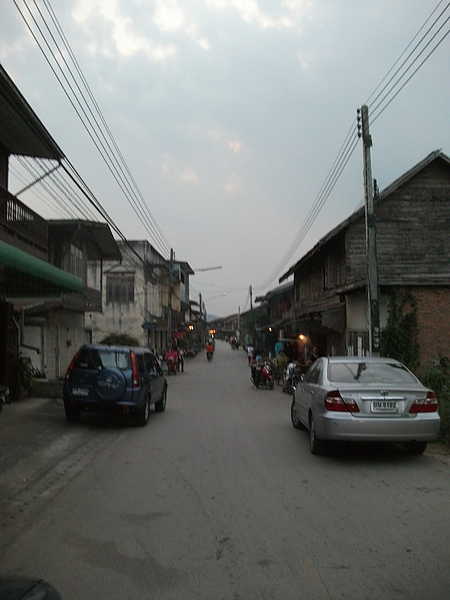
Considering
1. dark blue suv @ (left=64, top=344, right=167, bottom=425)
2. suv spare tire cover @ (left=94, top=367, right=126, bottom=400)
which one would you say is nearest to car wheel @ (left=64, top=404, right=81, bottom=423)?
dark blue suv @ (left=64, top=344, right=167, bottom=425)

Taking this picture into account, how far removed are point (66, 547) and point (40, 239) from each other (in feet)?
39.3

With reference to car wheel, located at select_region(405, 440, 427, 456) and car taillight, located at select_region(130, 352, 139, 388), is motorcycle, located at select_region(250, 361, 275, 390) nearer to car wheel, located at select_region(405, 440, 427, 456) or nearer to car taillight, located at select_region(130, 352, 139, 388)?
car taillight, located at select_region(130, 352, 139, 388)

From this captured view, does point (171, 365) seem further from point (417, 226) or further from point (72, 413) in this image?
point (72, 413)

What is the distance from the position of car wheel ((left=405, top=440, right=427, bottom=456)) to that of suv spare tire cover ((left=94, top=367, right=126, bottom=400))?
588cm

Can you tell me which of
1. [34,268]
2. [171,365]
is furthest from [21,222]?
[171,365]

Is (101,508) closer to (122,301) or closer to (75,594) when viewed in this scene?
(75,594)

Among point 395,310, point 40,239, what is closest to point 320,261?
point 395,310

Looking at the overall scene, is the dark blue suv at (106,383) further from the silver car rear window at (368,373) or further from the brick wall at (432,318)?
the brick wall at (432,318)

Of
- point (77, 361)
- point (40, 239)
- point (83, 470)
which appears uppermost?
point (40, 239)

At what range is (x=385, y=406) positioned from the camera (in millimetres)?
8367

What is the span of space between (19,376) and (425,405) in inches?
437

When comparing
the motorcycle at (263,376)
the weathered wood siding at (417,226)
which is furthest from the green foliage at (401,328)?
the motorcycle at (263,376)

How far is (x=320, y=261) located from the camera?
2797 cm

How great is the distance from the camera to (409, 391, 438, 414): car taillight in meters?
8.38
